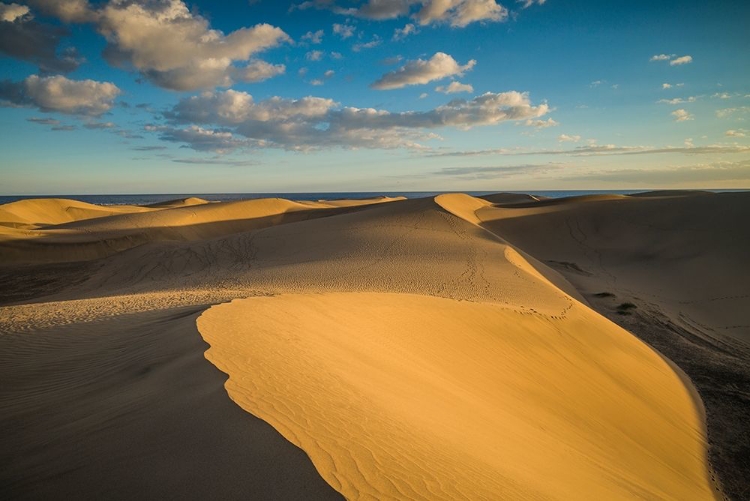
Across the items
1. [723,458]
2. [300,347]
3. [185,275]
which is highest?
[300,347]

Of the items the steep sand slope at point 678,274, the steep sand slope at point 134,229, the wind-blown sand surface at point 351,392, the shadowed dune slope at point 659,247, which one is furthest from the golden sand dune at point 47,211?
the steep sand slope at point 678,274

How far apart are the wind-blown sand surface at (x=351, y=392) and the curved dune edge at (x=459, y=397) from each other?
3 centimetres

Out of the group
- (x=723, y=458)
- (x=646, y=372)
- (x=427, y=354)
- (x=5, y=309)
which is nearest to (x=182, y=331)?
(x=427, y=354)

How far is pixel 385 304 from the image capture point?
9797mm

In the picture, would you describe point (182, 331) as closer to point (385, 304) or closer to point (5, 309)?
point (385, 304)

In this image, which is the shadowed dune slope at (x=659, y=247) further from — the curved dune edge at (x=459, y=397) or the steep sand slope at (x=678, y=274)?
the curved dune edge at (x=459, y=397)

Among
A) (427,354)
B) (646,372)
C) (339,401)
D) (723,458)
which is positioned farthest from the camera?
(646,372)

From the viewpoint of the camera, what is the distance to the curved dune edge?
327cm

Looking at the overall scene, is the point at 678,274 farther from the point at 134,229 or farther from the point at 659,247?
the point at 134,229

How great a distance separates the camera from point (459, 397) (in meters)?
5.60

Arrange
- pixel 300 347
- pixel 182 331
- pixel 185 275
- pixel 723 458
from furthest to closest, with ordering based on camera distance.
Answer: pixel 185 275, pixel 723 458, pixel 182 331, pixel 300 347

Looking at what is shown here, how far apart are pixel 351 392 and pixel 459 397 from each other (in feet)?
6.47

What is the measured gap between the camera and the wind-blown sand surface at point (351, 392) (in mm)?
2898

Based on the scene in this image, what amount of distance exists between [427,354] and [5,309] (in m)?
10.7
